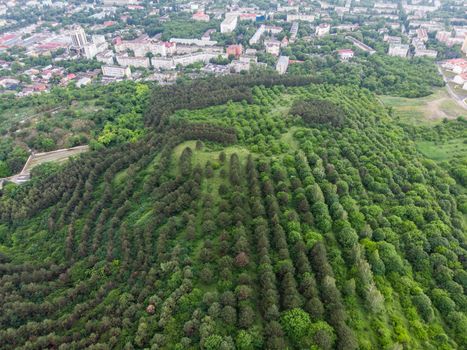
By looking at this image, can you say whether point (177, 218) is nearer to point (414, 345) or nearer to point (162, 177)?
point (162, 177)

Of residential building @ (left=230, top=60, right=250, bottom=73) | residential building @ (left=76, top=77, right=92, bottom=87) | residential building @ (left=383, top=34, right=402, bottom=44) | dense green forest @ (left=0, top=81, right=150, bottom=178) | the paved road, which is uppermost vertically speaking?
residential building @ (left=383, top=34, right=402, bottom=44)

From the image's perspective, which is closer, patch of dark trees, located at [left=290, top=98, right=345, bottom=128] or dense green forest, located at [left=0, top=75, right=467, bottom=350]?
dense green forest, located at [left=0, top=75, right=467, bottom=350]

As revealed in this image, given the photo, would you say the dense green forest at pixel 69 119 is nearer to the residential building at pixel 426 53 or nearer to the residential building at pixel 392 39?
the residential building at pixel 392 39

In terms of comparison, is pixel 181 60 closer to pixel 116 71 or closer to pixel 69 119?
pixel 116 71

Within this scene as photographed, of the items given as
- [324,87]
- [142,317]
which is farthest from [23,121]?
[324,87]

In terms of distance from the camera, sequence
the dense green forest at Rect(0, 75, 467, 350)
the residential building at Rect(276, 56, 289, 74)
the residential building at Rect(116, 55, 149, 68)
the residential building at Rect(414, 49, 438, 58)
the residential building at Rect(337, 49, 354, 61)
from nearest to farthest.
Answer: the dense green forest at Rect(0, 75, 467, 350) → the residential building at Rect(276, 56, 289, 74) → the residential building at Rect(337, 49, 354, 61) → the residential building at Rect(414, 49, 438, 58) → the residential building at Rect(116, 55, 149, 68)

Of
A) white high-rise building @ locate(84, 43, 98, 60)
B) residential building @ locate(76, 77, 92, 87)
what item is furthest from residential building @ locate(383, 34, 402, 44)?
white high-rise building @ locate(84, 43, 98, 60)

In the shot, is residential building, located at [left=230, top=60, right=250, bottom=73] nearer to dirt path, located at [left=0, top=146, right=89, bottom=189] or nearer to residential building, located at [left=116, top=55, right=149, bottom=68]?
residential building, located at [left=116, top=55, right=149, bottom=68]
